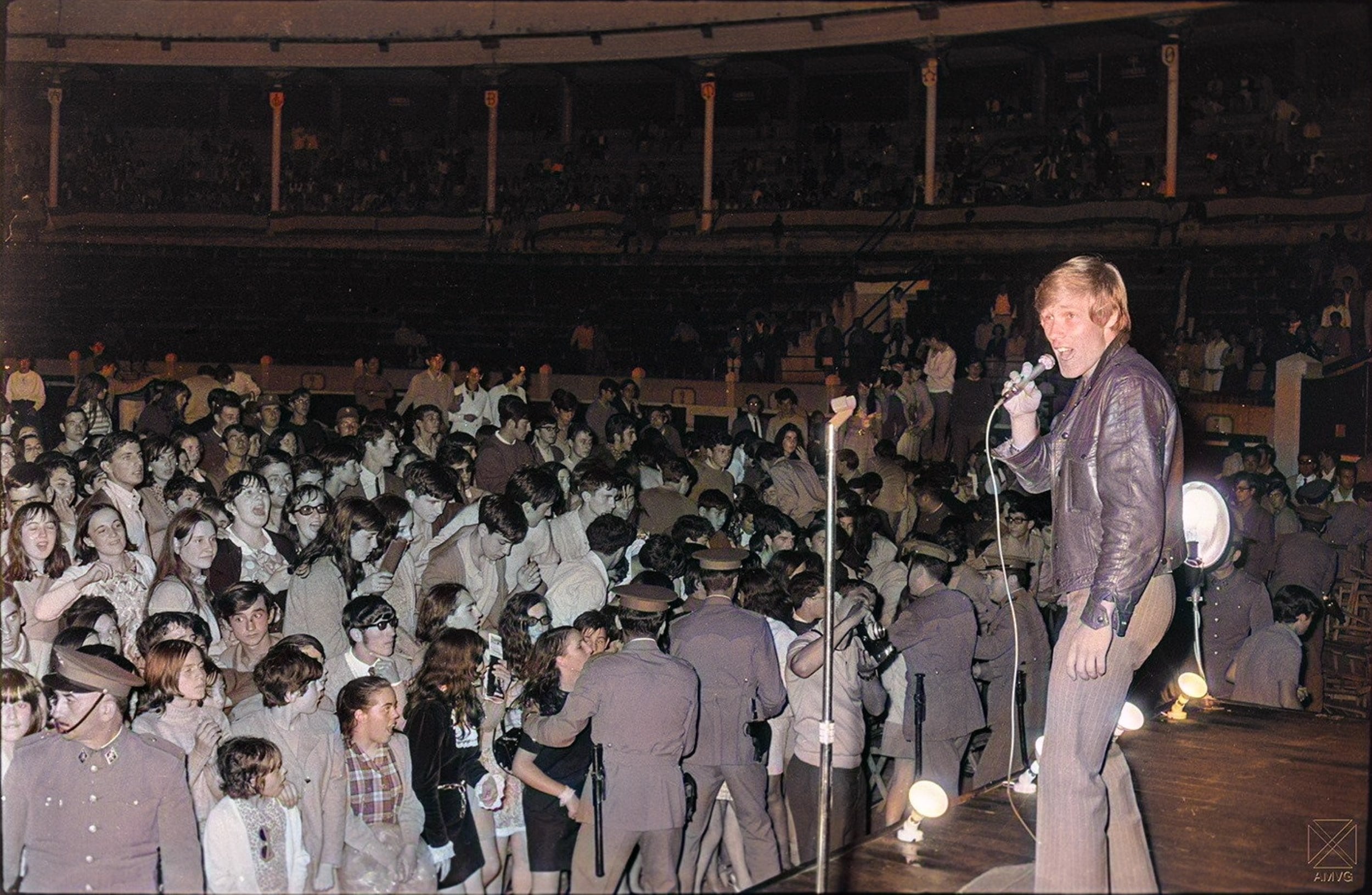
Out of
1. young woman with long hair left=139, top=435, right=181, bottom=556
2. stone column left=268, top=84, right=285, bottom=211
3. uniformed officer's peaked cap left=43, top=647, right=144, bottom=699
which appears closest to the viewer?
uniformed officer's peaked cap left=43, top=647, right=144, bottom=699

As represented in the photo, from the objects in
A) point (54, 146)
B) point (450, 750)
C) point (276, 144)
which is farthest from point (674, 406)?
point (450, 750)

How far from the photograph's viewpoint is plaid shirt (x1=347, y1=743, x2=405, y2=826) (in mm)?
5023

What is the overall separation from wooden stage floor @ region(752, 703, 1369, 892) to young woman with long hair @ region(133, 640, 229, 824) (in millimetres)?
2034

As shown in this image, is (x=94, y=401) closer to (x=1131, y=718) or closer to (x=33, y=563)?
(x=33, y=563)

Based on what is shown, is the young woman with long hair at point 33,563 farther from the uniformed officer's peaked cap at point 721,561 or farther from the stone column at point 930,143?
the stone column at point 930,143

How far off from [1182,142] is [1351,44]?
3.36 meters

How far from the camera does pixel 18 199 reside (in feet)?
66.7

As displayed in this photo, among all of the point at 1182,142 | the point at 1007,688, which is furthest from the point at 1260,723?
the point at 1182,142

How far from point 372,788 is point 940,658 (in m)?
2.72

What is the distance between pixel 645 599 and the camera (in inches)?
208

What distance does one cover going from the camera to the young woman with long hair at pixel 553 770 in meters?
5.29

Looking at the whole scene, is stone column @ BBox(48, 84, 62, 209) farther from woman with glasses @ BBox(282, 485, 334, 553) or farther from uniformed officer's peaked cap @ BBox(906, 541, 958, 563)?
uniformed officer's peaked cap @ BBox(906, 541, 958, 563)

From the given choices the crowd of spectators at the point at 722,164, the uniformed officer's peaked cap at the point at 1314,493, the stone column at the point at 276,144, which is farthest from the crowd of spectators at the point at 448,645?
the stone column at the point at 276,144

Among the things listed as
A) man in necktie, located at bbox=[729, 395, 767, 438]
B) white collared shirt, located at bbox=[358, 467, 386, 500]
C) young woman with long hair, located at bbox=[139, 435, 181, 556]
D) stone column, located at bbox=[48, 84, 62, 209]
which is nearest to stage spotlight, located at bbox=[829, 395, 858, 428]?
young woman with long hair, located at bbox=[139, 435, 181, 556]
